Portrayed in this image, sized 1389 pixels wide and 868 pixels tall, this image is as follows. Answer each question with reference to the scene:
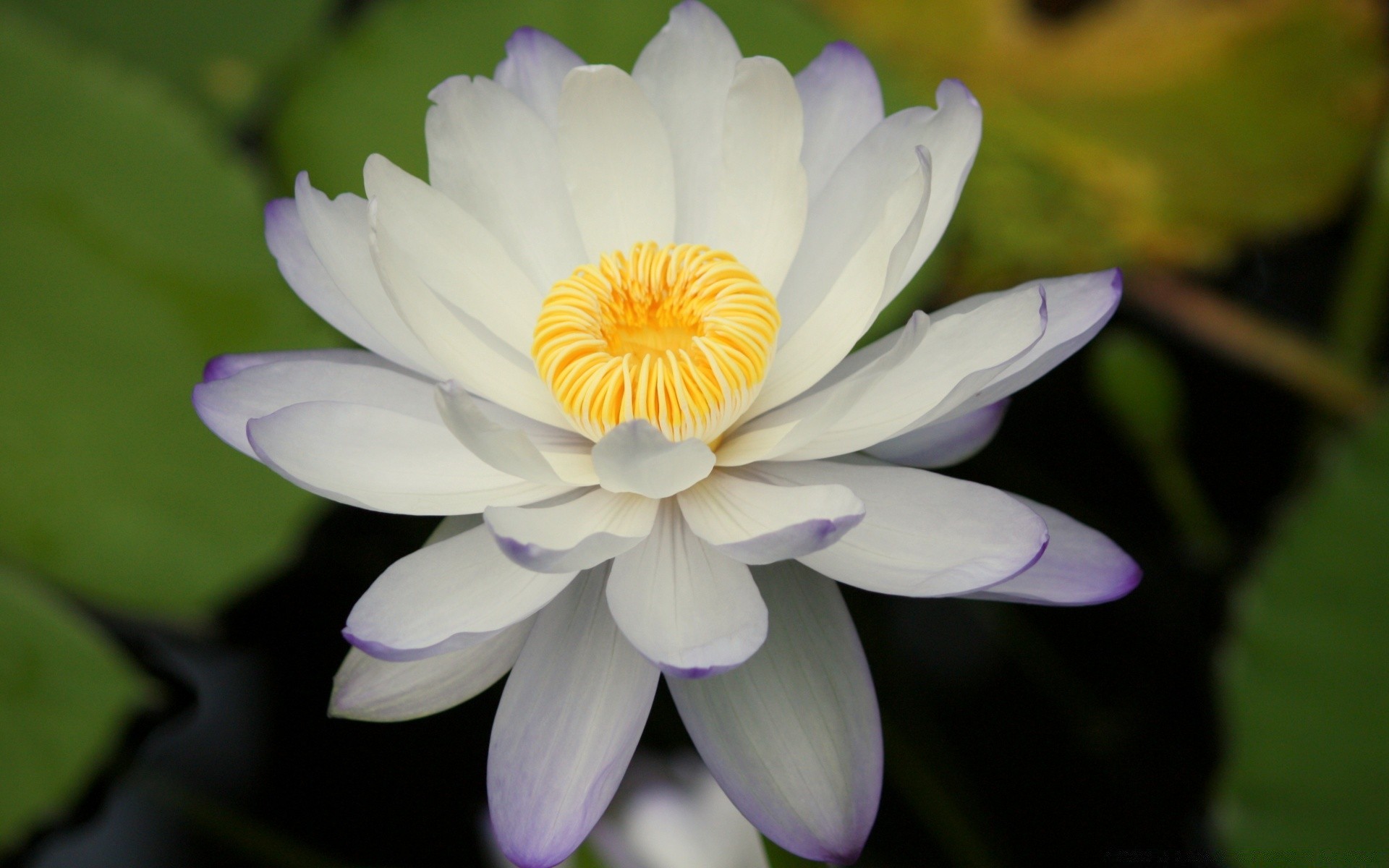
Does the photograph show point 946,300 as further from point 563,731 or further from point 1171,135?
point 563,731

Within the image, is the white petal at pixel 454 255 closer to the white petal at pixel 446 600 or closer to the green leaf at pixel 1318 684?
the white petal at pixel 446 600

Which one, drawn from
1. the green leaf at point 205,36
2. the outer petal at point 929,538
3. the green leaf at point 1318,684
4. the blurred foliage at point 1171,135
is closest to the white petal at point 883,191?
the outer petal at point 929,538

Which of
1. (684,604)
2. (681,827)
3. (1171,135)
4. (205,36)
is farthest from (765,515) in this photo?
(205,36)

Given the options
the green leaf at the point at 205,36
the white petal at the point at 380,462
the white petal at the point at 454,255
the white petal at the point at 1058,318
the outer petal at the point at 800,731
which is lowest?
the outer petal at the point at 800,731

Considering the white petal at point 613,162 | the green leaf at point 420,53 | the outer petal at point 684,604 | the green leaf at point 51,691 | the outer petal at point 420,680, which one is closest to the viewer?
the outer petal at point 684,604

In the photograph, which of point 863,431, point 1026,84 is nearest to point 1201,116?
point 1026,84

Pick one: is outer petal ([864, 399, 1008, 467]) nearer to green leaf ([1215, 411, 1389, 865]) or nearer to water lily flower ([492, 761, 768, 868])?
green leaf ([1215, 411, 1389, 865])

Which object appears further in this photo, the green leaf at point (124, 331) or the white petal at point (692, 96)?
the green leaf at point (124, 331)
